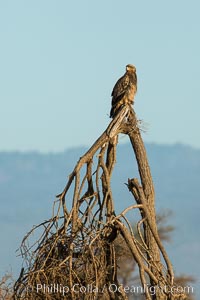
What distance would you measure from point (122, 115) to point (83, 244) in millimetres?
1639

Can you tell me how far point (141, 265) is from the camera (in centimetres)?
943

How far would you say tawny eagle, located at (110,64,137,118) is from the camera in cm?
1066

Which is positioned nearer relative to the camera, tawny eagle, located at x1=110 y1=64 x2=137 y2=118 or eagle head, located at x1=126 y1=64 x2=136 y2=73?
tawny eagle, located at x1=110 y1=64 x2=137 y2=118

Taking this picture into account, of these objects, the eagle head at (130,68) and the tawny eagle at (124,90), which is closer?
the tawny eagle at (124,90)

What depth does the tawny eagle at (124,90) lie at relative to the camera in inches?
420

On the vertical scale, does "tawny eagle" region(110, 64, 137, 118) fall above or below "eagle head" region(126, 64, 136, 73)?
below

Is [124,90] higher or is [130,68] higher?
[130,68]

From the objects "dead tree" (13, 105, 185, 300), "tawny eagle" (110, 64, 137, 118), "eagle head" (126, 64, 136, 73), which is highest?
"eagle head" (126, 64, 136, 73)

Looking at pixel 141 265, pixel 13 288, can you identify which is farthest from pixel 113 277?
pixel 13 288

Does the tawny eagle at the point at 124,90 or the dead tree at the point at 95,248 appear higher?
the tawny eagle at the point at 124,90

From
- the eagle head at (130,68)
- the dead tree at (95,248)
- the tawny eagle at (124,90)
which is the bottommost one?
the dead tree at (95,248)

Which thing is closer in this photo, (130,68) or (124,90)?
(124,90)

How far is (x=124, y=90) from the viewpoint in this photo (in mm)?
10844

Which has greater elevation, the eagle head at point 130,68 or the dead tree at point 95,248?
the eagle head at point 130,68
